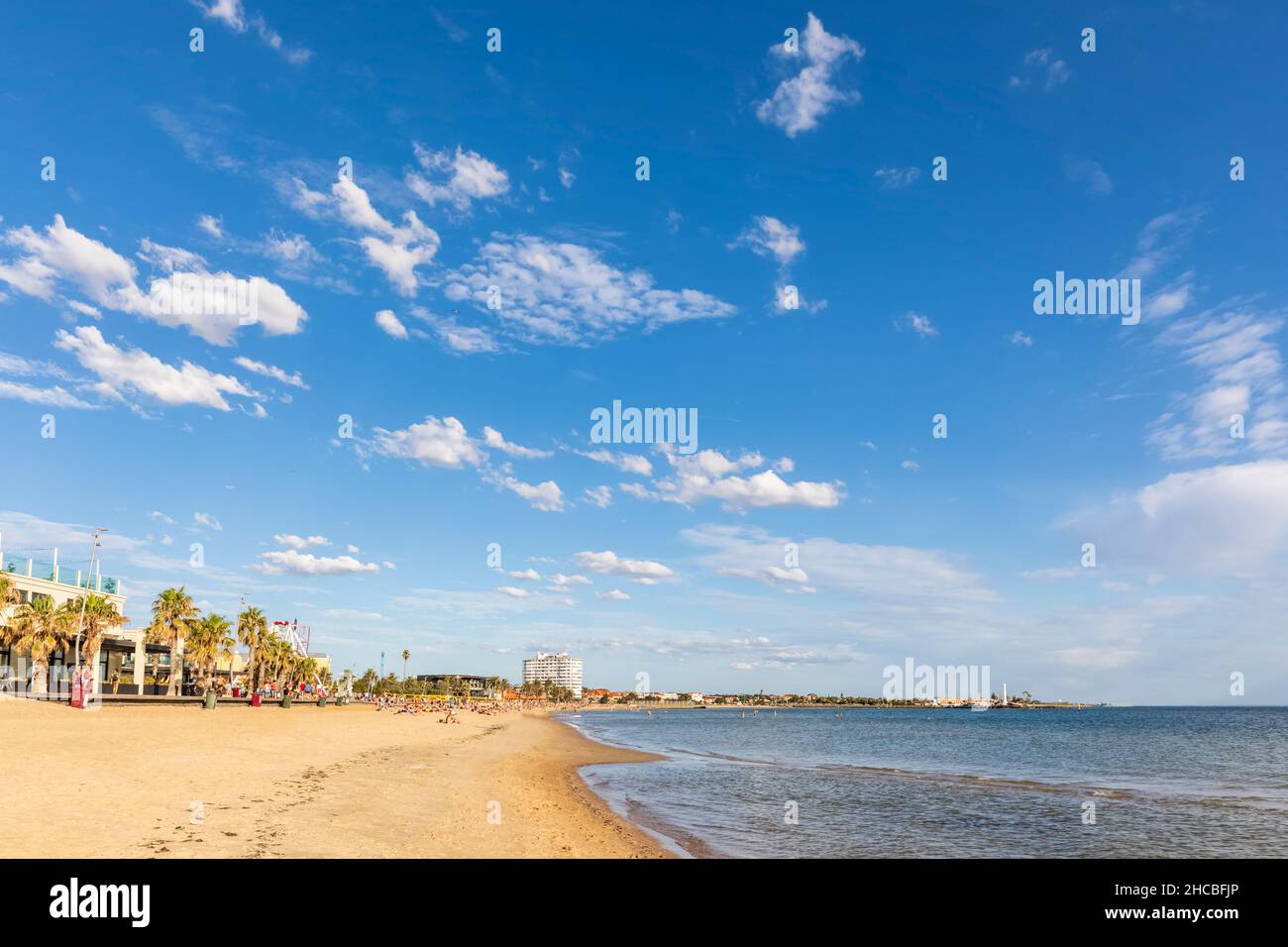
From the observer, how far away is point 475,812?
2241 cm

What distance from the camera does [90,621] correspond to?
58.8 m

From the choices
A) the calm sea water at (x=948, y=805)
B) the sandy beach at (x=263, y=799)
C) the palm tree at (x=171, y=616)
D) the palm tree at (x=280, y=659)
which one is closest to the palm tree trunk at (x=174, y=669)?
the palm tree at (x=171, y=616)

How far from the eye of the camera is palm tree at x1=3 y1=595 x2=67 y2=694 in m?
53.6

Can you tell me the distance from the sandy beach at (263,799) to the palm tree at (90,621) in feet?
66.2

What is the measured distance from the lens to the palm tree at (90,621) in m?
56.8

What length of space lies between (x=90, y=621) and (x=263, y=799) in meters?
52.6

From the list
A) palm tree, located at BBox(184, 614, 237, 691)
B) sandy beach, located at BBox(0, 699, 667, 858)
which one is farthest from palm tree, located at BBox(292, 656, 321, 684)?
sandy beach, located at BBox(0, 699, 667, 858)

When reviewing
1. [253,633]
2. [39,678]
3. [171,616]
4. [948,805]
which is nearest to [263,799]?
[948,805]

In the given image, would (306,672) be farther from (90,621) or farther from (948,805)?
(948,805)

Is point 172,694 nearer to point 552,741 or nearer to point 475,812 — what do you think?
point 552,741

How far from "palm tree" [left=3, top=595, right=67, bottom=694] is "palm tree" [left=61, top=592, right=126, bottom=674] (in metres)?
0.78

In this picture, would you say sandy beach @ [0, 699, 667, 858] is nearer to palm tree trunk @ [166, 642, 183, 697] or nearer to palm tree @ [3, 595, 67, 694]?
palm tree @ [3, 595, 67, 694]
